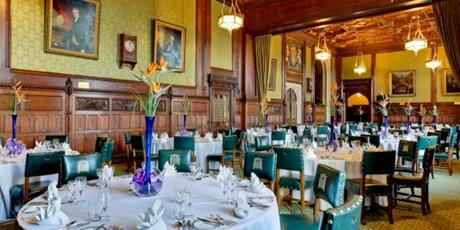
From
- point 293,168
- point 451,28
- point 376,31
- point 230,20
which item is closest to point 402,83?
point 376,31

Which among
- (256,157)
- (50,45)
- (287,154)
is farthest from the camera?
(50,45)

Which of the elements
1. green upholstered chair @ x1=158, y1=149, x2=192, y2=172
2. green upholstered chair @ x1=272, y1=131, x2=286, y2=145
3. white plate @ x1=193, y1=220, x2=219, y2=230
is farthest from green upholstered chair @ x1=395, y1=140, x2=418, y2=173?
white plate @ x1=193, y1=220, x2=219, y2=230

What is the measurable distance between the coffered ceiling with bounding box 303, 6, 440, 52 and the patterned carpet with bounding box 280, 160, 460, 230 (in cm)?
850

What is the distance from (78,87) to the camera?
24.5 ft

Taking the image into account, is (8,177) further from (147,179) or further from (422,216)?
(422,216)

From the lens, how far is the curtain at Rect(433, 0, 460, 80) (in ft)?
24.4

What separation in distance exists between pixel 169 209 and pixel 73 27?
6882 millimetres

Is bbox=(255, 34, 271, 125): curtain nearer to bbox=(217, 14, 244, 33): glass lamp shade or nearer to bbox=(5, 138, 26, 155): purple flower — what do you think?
bbox=(217, 14, 244, 33): glass lamp shade

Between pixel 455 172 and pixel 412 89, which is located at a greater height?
pixel 412 89

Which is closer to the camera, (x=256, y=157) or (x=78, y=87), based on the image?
(x=256, y=157)

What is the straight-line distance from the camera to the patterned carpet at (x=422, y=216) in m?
4.06

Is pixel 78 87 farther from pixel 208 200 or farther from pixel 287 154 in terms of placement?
pixel 208 200

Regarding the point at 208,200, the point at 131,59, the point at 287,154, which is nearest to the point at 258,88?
the point at 131,59

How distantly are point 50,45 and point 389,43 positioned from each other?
1628cm
